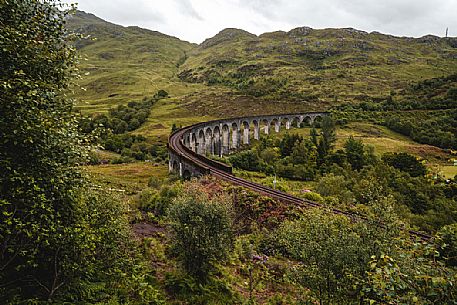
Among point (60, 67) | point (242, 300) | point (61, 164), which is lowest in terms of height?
point (242, 300)

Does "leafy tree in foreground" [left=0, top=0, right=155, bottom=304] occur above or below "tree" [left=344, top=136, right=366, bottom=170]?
above

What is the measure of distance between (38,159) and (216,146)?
76.9 meters

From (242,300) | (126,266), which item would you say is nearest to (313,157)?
(242,300)

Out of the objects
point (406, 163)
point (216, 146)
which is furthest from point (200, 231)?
point (216, 146)

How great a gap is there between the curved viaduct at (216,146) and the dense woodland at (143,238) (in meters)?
2.42

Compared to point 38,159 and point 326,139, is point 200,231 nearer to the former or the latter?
point 38,159

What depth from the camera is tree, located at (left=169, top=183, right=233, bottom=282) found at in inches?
747

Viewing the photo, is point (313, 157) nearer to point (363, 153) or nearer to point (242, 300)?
point (363, 153)

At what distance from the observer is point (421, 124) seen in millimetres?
98875

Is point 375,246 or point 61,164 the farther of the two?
point 375,246

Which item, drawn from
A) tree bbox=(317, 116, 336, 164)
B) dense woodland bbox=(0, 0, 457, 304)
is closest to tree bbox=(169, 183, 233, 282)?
dense woodland bbox=(0, 0, 457, 304)

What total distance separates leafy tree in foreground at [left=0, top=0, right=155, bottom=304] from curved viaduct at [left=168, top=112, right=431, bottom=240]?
2043 centimetres

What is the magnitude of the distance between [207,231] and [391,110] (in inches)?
4885

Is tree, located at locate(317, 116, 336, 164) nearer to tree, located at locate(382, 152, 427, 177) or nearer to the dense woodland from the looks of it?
tree, located at locate(382, 152, 427, 177)
